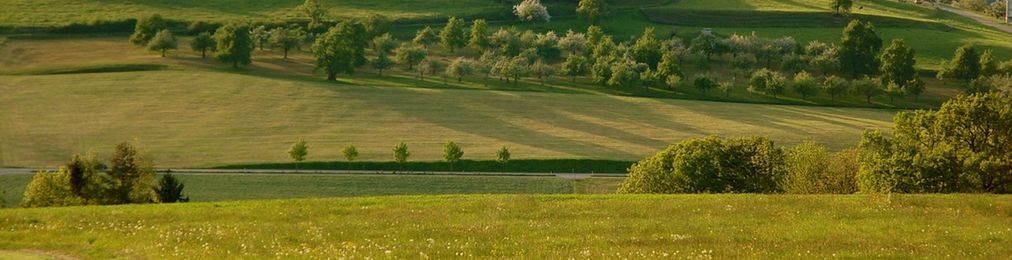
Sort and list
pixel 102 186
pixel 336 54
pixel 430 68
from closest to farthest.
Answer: pixel 102 186, pixel 336 54, pixel 430 68

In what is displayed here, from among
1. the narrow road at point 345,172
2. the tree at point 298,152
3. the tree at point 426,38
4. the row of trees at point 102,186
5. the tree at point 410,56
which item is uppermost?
the tree at point 426,38

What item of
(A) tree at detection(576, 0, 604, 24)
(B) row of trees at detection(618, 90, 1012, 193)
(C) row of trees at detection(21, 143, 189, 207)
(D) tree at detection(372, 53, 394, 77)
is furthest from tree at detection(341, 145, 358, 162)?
(A) tree at detection(576, 0, 604, 24)

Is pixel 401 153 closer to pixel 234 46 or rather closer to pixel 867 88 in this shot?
pixel 234 46

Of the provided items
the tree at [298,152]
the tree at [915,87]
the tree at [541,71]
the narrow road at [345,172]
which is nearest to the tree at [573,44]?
the tree at [541,71]

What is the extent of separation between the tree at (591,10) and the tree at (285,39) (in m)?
51.2

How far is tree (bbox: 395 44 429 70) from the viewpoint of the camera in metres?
144

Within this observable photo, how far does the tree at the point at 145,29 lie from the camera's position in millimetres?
145250

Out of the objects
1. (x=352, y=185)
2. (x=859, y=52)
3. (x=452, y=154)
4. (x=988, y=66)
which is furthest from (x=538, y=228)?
(x=988, y=66)

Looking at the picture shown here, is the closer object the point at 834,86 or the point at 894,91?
the point at 894,91

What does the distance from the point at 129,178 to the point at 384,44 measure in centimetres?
9105

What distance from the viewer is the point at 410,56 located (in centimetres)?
14400

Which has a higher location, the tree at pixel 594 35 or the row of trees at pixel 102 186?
the tree at pixel 594 35

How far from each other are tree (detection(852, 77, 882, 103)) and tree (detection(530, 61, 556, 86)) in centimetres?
3928

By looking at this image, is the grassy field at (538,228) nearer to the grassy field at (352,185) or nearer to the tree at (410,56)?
the grassy field at (352,185)
